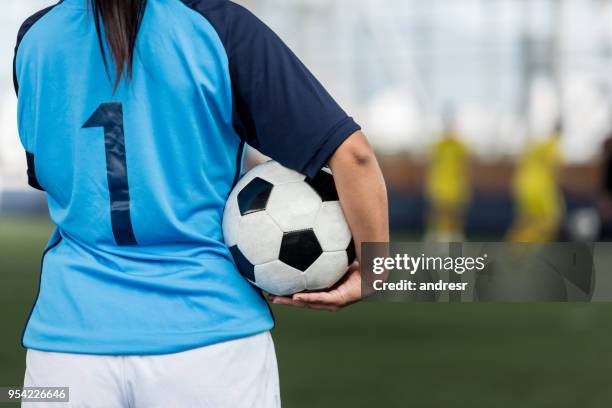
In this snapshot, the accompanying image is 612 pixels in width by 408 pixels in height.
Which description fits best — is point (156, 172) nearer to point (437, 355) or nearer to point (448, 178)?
point (437, 355)

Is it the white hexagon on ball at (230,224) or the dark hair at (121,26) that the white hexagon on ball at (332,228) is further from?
the dark hair at (121,26)

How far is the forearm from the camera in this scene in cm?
189

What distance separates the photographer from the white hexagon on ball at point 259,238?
1979mm

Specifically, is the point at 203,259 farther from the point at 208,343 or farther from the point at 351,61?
the point at 351,61

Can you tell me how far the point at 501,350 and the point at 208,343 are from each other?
532 cm

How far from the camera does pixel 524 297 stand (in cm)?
310

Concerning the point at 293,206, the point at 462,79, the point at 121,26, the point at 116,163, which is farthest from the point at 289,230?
the point at 462,79

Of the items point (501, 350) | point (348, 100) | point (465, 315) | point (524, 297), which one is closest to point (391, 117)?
point (348, 100)

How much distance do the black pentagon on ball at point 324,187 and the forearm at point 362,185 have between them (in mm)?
58

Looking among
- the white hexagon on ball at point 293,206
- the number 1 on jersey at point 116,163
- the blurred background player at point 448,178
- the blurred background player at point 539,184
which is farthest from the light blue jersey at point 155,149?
the blurred background player at point 448,178

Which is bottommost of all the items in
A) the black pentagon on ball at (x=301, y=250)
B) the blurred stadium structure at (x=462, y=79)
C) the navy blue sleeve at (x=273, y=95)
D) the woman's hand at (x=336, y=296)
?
the blurred stadium structure at (x=462, y=79)

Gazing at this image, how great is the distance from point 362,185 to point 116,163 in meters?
0.45

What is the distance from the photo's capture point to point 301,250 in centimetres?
203

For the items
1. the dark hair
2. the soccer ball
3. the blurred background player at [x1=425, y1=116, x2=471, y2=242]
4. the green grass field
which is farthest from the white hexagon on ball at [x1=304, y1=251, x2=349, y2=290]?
the blurred background player at [x1=425, y1=116, x2=471, y2=242]
